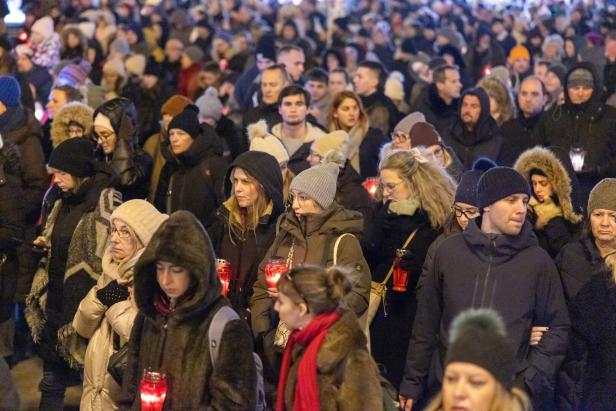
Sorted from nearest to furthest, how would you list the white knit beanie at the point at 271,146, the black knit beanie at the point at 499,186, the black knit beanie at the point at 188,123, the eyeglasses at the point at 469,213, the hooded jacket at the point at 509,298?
the hooded jacket at the point at 509,298 < the black knit beanie at the point at 499,186 < the eyeglasses at the point at 469,213 < the white knit beanie at the point at 271,146 < the black knit beanie at the point at 188,123

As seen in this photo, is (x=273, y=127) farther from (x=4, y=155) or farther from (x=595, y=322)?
(x=595, y=322)

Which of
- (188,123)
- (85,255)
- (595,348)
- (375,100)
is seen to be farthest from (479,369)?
(375,100)

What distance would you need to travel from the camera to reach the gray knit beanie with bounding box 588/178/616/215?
7.05 metres

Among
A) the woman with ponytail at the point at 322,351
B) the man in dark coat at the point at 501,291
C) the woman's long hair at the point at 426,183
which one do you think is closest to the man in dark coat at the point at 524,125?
the woman's long hair at the point at 426,183

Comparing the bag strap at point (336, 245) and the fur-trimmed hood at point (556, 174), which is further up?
the fur-trimmed hood at point (556, 174)

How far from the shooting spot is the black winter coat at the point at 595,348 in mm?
6832

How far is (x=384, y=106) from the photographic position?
13.2m

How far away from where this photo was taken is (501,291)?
6309 millimetres

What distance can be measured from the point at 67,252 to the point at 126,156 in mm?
1582

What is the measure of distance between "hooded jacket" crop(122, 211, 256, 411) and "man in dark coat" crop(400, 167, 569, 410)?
1174 mm

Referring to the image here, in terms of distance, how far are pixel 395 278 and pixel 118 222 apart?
1.81m

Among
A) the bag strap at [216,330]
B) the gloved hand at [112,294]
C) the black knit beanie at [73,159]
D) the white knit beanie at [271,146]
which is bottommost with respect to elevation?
the gloved hand at [112,294]

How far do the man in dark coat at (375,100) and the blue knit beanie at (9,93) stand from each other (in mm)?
3895

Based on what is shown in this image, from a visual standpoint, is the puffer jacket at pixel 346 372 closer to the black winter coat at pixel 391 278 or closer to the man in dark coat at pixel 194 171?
the black winter coat at pixel 391 278
